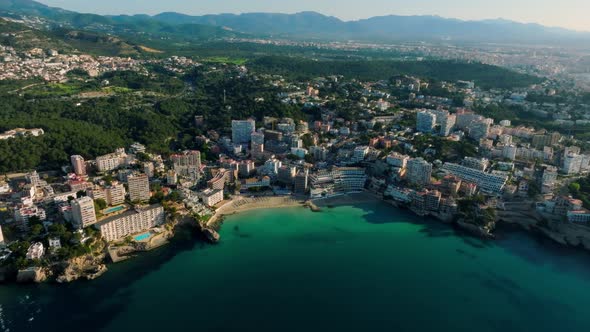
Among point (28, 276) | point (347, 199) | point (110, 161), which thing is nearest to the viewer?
point (28, 276)

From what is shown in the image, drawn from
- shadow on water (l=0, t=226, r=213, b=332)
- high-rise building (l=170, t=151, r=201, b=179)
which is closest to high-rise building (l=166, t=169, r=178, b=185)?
high-rise building (l=170, t=151, r=201, b=179)

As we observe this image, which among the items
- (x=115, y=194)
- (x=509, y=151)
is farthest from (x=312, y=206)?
(x=509, y=151)

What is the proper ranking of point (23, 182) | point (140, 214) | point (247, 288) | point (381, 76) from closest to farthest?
point (247, 288), point (140, 214), point (23, 182), point (381, 76)

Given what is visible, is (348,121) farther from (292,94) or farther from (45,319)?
(45,319)

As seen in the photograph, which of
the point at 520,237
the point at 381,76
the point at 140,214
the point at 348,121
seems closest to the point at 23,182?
the point at 140,214

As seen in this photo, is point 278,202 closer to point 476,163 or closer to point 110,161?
point 110,161

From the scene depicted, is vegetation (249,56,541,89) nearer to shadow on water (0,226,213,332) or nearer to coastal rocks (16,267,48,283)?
shadow on water (0,226,213,332)
